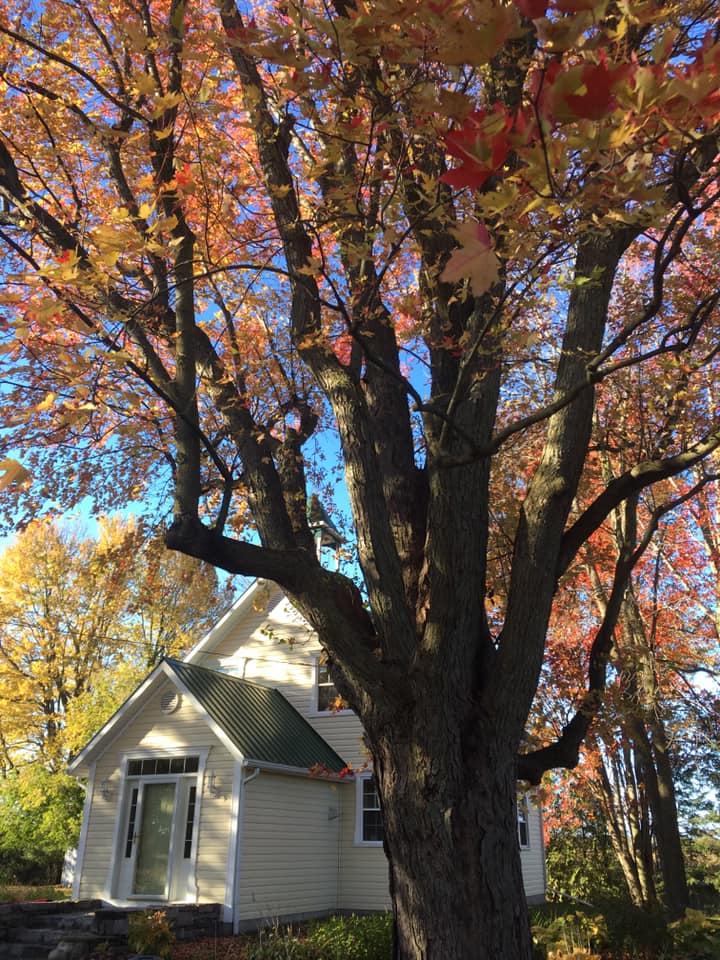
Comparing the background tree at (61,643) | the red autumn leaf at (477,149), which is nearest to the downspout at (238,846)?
the background tree at (61,643)

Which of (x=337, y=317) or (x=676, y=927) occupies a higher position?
(x=337, y=317)

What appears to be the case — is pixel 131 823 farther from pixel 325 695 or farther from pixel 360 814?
pixel 325 695

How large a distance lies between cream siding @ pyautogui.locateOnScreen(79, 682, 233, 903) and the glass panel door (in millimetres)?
388

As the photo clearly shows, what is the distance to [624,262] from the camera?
11125 millimetres

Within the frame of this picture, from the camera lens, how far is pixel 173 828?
448 inches

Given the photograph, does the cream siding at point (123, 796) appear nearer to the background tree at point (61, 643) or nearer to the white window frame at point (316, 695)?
the white window frame at point (316, 695)

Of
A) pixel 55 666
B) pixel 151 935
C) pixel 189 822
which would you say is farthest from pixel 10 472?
pixel 55 666

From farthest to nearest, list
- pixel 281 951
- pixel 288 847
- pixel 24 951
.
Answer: pixel 288 847, pixel 24 951, pixel 281 951

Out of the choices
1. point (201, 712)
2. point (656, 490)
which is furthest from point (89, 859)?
point (656, 490)

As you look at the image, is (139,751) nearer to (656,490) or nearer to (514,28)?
(656,490)

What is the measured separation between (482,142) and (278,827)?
1236 cm

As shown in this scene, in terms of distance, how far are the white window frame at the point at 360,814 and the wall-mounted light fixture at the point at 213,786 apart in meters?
3.36

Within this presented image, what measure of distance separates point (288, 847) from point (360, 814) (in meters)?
1.96

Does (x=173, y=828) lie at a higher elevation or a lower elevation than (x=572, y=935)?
higher
